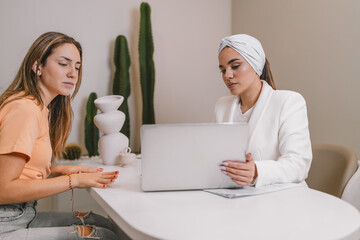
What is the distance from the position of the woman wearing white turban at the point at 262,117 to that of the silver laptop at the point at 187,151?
5 centimetres

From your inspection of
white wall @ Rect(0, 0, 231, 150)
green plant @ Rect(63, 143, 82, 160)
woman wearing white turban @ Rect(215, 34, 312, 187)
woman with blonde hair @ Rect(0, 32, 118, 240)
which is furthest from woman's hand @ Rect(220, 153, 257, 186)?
white wall @ Rect(0, 0, 231, 150)

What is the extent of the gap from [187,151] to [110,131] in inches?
26.8

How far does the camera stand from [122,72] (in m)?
2.55

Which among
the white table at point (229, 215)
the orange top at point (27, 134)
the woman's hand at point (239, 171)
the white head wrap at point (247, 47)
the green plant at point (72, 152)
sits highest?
the white head wrap at point (247, 47)

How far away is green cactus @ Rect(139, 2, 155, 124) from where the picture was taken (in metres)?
2.61

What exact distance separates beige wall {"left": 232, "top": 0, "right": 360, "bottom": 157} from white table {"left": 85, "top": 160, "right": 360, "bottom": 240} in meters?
1.22

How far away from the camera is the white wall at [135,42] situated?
2.40 m

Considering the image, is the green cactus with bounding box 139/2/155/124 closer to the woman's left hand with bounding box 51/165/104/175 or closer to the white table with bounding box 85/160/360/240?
the woman's left hand with bounding box 51/165/104/175

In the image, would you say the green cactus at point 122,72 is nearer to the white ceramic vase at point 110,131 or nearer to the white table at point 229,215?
the white ceramic vase at point 110,131

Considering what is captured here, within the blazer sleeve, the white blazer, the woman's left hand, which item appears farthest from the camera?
the woman's left hand

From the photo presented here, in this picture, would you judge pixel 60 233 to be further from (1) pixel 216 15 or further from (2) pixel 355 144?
(1) pixel 216 15

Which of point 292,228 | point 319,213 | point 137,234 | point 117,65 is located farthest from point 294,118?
point 117,65

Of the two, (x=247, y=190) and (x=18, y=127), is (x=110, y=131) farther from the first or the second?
(x=247, y=190)

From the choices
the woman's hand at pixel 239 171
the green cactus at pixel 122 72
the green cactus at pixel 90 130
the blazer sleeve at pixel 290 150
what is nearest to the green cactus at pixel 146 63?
the green cactus at pixel 122 72
